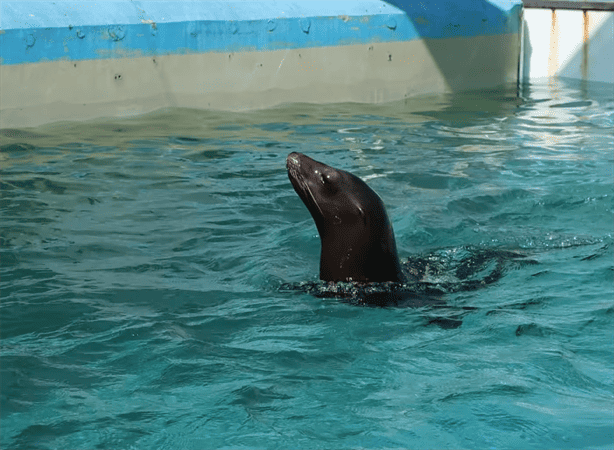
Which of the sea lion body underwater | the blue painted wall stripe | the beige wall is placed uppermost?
the blue painted wall stripe

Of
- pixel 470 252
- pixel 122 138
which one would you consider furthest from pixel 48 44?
pixel 470 252

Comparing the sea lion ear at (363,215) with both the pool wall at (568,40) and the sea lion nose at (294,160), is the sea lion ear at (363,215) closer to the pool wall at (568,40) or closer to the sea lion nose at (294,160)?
the sea lion nose at (294,160)

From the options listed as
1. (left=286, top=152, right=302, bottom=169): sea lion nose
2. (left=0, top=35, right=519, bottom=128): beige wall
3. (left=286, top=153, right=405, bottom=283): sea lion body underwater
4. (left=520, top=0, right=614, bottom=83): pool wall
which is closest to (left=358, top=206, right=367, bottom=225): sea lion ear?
(left=286, top=153, right=405, bottom=283): sea lion body underwater

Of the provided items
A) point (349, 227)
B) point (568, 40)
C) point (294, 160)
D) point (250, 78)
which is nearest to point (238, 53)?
point (250, 78)

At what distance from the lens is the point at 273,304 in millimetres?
4465

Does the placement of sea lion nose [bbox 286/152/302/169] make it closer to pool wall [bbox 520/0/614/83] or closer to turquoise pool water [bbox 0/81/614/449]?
turquoise pool water [bbox 0/81/614/449]

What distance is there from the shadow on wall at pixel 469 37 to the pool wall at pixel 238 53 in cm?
1

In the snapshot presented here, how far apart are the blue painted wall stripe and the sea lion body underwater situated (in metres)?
5.32

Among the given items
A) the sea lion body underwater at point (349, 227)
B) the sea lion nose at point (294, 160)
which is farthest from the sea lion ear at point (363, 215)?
the sea lion nose at point (294, 160)

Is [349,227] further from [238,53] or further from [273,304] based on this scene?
[238,53]

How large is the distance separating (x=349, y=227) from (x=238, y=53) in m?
6.10

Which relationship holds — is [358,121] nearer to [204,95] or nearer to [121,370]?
[204,95]

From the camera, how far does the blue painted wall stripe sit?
29.3 feet

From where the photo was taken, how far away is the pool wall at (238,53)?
8961mm
